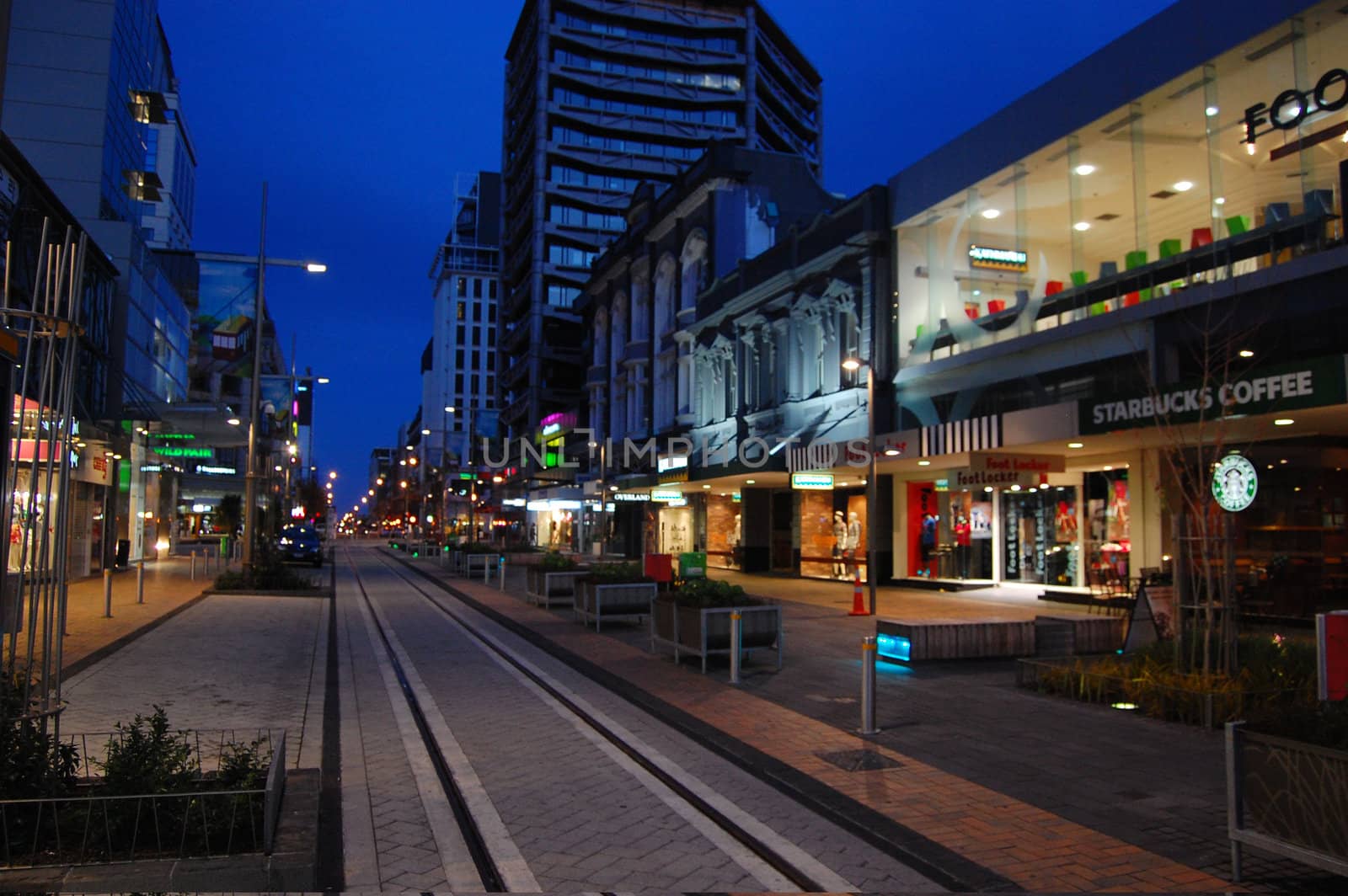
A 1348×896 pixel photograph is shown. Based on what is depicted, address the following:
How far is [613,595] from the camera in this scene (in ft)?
61.2

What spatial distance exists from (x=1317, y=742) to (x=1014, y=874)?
5.68 feet

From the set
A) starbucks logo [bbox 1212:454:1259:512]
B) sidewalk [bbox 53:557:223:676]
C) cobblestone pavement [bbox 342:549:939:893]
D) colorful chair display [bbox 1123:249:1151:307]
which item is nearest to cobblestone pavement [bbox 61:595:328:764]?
sidewalk [bbox 53:557:223:676]

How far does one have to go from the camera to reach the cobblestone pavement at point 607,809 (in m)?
5.63

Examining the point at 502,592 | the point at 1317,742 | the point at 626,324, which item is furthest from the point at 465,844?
the point at 626,324

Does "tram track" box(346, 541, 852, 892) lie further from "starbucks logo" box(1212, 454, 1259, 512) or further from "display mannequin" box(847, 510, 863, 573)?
"display mannequin" box(847, 510, 863, 573)

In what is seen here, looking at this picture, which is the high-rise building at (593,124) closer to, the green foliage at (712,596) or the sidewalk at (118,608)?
the sidewalk at (118,608)

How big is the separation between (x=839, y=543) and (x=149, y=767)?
29494mm

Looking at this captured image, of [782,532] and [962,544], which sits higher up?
[782,532]

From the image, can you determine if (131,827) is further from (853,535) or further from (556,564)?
(853,535)

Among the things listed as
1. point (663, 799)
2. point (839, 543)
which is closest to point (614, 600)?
point (663, 799)

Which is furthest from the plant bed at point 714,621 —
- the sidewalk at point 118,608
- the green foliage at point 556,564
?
the green foliage at point 556,564

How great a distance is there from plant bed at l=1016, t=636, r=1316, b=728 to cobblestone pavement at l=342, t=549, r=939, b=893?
4692 mm

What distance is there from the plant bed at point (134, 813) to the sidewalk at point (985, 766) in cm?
381

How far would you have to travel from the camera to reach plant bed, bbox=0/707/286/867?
496 cm
